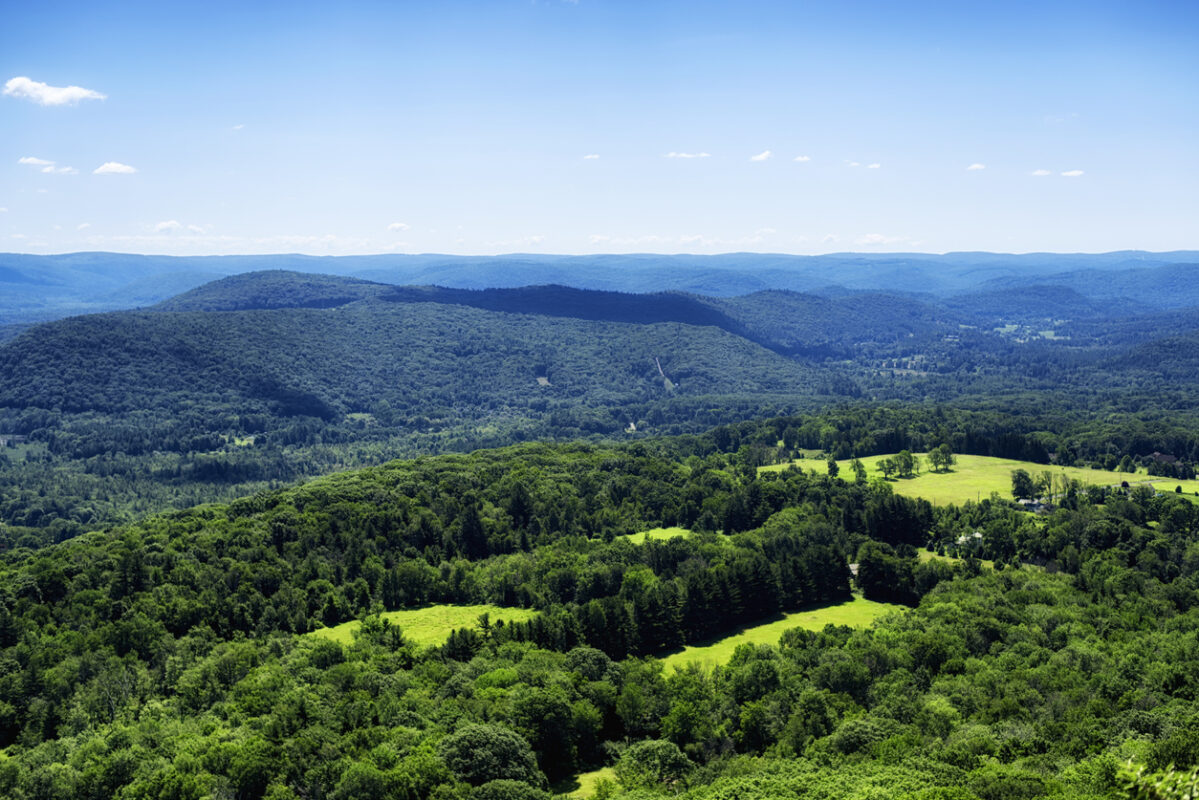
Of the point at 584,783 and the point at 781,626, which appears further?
the point at 781,626

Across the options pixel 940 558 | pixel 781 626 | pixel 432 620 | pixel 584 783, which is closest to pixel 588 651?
pixel 584 783

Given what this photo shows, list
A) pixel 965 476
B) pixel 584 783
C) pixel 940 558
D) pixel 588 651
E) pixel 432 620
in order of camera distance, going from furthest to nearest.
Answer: pixel 965 476
pixel 940 558
pixel 432 620
pixel 588 651
pixel 584 783

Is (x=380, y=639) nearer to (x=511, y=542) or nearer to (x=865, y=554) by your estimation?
(x=511, y=542)

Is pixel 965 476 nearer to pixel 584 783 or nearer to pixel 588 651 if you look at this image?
pixel 588 651

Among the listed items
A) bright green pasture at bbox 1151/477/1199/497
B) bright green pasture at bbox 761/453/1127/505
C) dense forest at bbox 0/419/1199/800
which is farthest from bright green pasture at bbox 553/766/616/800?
bright green pasture at bbox 1151/477/1199/497

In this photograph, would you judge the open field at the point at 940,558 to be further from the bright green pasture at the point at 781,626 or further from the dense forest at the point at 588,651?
the bright green pasture at the point at 781,626
